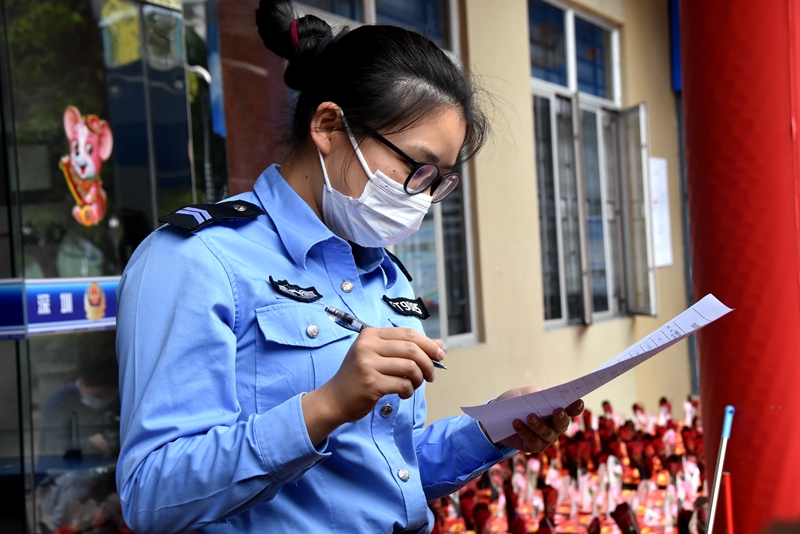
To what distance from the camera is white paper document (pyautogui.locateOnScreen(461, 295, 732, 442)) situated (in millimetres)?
1151

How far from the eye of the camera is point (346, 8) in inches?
168

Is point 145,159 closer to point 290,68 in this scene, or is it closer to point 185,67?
point 185,67

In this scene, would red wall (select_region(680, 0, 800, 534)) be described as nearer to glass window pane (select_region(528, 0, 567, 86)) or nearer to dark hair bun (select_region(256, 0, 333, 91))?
dark hair bun (select_region(256, 0, 333, 91))

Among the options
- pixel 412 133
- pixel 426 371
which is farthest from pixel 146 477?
pixel 412 133

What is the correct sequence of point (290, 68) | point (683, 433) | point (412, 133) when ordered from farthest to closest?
point (683, 433) → point (290, 68) → point (412, 133)

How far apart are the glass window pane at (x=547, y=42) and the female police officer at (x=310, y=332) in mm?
4769

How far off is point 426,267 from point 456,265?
317mm

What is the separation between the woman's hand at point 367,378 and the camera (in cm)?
95

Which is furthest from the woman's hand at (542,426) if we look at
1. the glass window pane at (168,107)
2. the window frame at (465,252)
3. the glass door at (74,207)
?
the window frame at (465,252)

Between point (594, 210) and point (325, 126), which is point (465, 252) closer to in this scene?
point (594, 210)

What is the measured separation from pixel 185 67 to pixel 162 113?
0.21 meters

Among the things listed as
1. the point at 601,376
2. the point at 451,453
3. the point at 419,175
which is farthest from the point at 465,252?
the point at 601,376

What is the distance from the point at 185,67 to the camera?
10.3 feet

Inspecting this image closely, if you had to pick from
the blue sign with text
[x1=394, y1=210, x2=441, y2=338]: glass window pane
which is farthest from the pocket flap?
[x1=394, y1=210, x2=441, y2=338]: glass window pane
